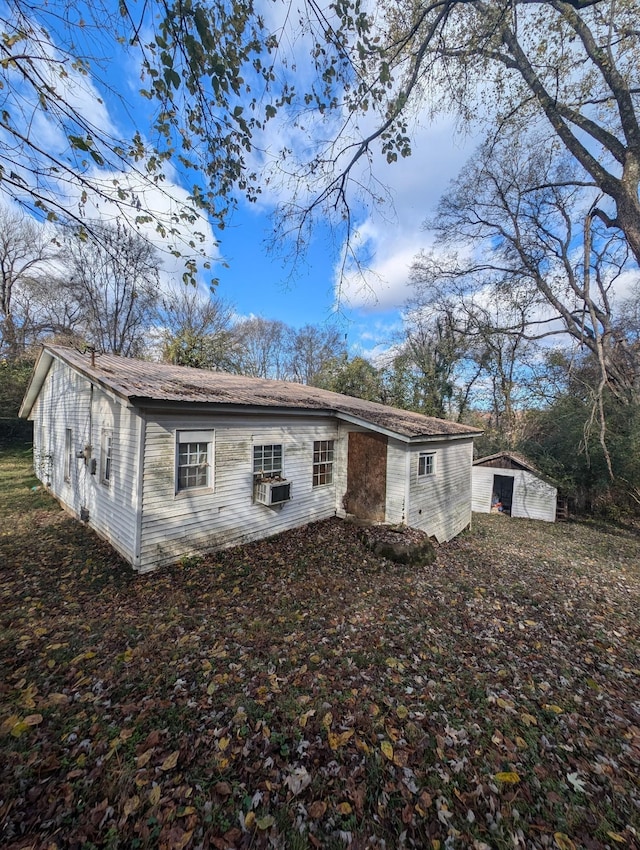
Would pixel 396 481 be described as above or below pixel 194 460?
below

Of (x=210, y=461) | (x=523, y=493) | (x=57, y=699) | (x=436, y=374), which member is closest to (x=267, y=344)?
(x=436, y=374)

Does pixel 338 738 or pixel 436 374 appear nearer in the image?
pixel 338 738

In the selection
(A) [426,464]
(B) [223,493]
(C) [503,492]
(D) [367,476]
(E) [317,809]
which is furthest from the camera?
A: (C) [503,492]

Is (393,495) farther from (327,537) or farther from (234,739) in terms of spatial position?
(234,739)

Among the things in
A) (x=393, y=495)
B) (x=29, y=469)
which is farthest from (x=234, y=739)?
(x=29, y=469)

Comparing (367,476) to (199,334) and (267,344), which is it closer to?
(199,334)

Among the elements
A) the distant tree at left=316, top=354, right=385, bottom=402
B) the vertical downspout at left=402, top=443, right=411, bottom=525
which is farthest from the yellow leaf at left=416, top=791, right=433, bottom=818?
the distant tree at left=316, top=354, right=385, bottom=402

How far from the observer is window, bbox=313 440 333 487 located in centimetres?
873

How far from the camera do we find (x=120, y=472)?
5.88m

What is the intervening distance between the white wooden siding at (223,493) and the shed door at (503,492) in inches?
528

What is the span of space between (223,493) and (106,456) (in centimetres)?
253

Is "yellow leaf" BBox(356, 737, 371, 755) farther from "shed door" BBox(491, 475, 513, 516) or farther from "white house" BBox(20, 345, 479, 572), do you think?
"shed door" BBox(491, 475, 513, 516)

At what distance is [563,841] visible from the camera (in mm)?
2076

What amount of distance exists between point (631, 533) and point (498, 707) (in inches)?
575
